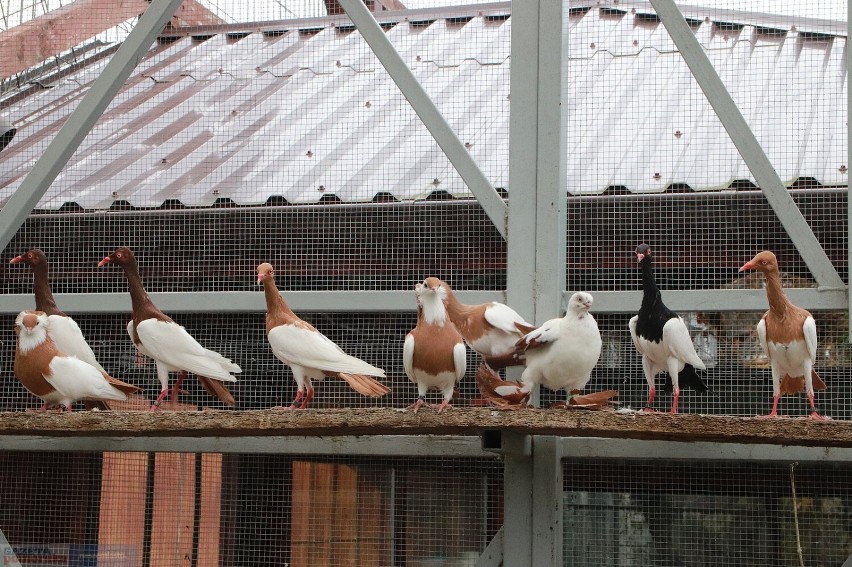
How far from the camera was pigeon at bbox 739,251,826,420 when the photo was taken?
3.62 meters

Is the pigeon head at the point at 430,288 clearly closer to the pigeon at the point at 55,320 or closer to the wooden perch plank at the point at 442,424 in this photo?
the wooden perch plank at the point at 442,424

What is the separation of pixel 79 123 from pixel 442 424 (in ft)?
7.62

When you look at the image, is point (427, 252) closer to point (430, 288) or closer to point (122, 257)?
point (430, 288)

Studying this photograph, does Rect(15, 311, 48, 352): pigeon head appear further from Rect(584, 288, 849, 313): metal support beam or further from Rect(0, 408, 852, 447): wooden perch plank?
Rect(584, 288, 849, 313): metal support beam

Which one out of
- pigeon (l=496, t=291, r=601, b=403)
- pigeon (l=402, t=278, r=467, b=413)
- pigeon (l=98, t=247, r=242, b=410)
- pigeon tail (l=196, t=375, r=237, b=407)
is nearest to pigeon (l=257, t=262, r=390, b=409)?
pigeon (l=402, t=278, r=467, b=413)

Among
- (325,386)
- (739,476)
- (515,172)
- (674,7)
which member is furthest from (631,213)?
(325,386)

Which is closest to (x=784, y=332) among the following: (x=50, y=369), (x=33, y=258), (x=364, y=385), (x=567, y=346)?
(x=567, y=346)

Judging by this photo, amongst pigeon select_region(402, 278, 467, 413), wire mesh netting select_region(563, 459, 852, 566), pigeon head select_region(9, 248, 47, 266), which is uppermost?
pigeon head select_region(9, 248, 47, 266)

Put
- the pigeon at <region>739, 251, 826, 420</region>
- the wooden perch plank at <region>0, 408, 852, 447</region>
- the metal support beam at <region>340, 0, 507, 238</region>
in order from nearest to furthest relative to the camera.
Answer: the wooden perch plank at <region>0, 408, 852, 447</region>
the pigeon at <region>739, 251, 826, 420</region>
the metal support beam at <region>340, 0, 507, 238</region>

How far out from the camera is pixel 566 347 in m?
3.65

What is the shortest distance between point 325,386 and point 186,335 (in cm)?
96

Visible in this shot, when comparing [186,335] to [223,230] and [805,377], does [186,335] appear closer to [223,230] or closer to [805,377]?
[223,230]

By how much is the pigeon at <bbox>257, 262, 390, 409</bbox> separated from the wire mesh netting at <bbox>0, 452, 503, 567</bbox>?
0.89 metres

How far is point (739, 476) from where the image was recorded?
4359 millimetres
